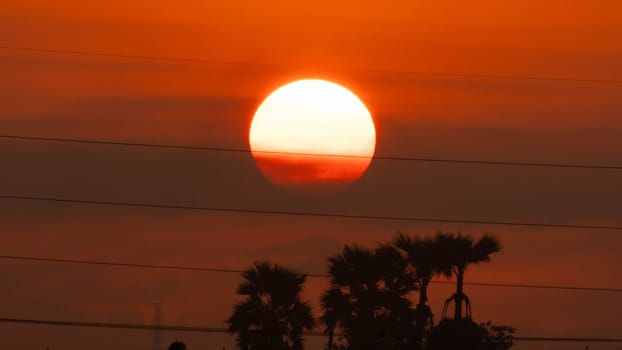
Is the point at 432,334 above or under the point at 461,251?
under

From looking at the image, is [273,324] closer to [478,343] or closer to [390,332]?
[390,332]

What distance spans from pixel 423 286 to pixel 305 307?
3951 mm

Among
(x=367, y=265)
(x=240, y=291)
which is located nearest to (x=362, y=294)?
(x=367, y=265)

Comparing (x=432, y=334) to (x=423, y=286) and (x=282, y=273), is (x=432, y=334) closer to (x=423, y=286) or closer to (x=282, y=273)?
(x=423, y=286)

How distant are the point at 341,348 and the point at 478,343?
4.09m

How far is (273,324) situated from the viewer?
42781mm

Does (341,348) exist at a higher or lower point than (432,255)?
lower

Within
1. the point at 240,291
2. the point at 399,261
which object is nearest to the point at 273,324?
the point at 240,291

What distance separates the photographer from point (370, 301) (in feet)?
141

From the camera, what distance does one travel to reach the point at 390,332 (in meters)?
41.8

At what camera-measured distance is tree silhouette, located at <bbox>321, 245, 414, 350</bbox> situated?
4191 centimetres

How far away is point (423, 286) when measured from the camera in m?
42.2

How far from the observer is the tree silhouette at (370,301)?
137ft

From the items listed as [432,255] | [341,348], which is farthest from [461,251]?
[341,348]
